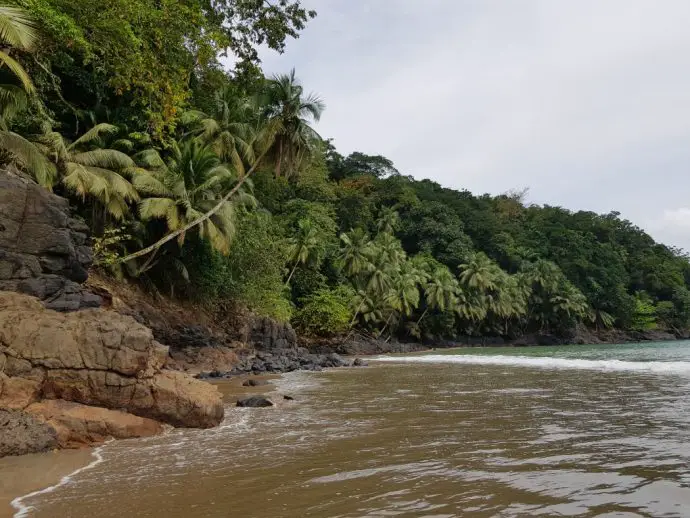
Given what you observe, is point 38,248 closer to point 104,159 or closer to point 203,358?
point 104,159

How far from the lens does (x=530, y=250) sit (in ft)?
224

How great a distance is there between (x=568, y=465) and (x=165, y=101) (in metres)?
14.4

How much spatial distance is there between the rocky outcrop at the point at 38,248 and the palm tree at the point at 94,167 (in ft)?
14.0

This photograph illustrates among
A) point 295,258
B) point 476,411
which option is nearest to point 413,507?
point 476,411

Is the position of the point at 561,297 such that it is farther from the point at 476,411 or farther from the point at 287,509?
the point at 287,509

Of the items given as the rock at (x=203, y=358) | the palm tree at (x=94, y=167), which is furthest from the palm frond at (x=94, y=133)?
the rock at (x=203, y=358)

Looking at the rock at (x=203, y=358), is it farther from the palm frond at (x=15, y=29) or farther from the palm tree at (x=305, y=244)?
the palm tree at (x=305, y=244)

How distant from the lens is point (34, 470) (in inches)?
215

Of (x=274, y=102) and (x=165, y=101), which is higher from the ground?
(x=274, y=102)

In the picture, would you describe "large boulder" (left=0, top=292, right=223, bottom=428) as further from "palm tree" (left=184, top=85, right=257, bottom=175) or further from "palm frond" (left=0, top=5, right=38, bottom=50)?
"palm tree" (left=184, top=85, right=257, bottom=175)

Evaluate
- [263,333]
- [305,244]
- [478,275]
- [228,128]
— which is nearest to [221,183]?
[228,128]

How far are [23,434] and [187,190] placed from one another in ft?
50.3

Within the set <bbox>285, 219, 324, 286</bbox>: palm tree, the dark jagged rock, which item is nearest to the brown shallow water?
the dark jagged rock

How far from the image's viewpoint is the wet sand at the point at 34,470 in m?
4.64
